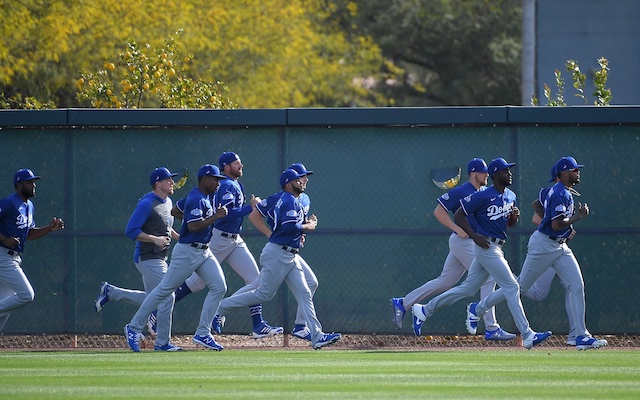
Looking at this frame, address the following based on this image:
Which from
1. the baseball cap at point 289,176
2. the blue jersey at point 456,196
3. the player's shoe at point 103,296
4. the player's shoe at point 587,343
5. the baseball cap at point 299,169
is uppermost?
the baseball cap at point 299,169

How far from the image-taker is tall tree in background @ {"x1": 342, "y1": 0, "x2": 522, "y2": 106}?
38375 millimetres

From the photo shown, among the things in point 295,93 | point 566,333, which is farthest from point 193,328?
point 295,93

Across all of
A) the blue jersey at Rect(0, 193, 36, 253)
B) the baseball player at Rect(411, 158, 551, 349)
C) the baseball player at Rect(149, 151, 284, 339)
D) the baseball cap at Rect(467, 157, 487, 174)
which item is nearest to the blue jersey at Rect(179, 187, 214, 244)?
the baseball player at Rect(149, 151, 284, 339)

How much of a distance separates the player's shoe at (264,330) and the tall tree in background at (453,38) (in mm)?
24894

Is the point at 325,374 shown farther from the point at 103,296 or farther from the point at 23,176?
the point at 23,176

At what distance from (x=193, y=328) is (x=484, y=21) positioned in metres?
26.4

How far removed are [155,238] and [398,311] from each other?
2815 mm

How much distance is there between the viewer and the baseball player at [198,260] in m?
12.3

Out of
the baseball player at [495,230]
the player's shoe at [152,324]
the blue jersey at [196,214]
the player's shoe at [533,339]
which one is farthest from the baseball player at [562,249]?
the player's shoe at [152,324]

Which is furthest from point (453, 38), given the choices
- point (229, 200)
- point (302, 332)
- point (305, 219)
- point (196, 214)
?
point (196, 214)

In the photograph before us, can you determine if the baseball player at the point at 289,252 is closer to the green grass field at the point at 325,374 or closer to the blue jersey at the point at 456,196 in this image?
the green grass field at the point at 325,374

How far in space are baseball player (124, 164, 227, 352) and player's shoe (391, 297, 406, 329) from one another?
212 centimetres

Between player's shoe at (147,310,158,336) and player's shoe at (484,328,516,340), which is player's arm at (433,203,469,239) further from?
player's shoe at (147,310,158,336)

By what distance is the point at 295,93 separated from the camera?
93.1ft
